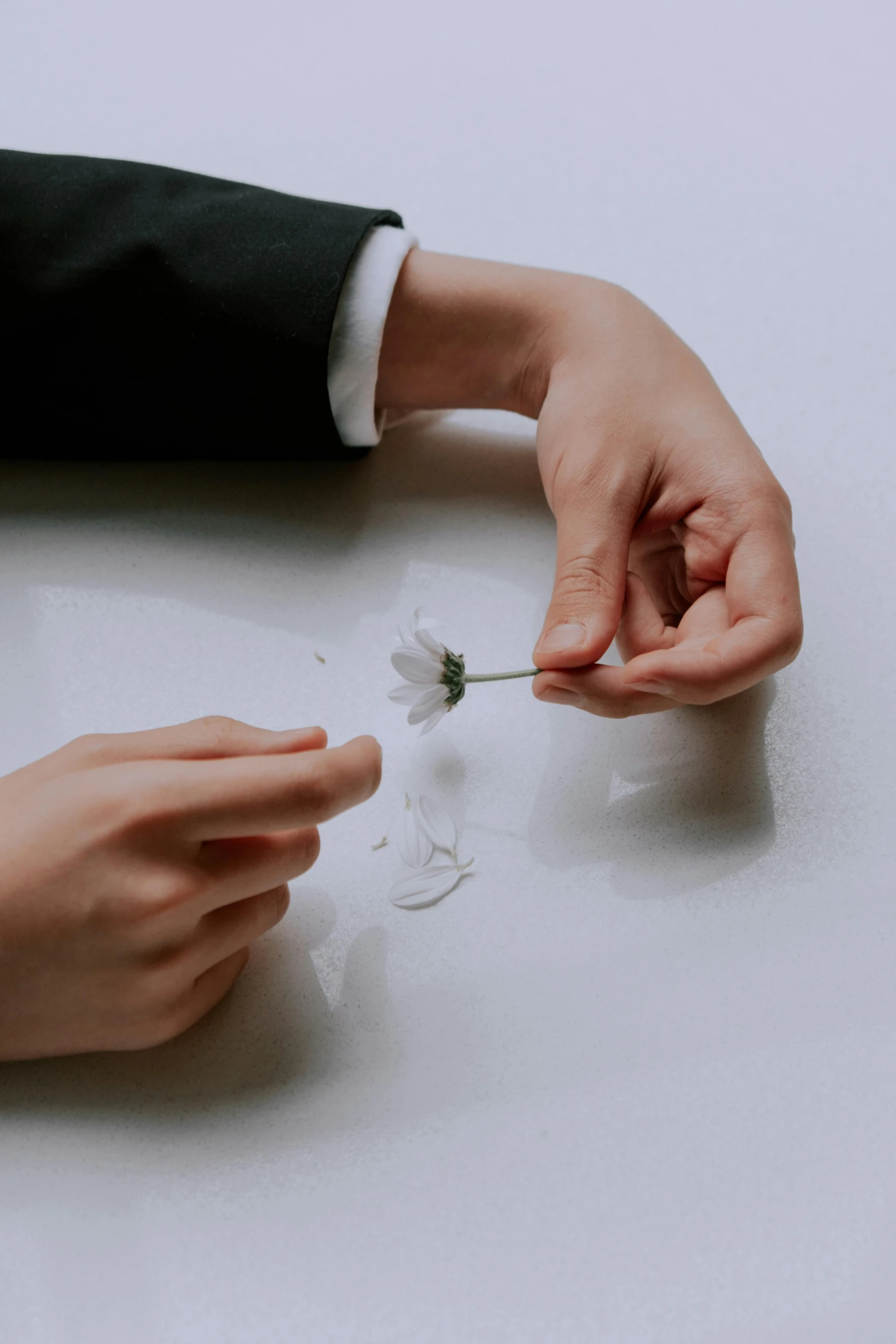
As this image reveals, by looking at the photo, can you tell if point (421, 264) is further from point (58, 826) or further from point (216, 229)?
point (58, 826)

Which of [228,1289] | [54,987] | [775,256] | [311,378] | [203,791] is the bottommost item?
[228,1289]

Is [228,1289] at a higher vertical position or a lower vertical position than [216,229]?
lower

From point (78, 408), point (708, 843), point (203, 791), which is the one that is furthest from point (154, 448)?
point (708, 843)

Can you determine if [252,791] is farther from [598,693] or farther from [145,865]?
[598,693]

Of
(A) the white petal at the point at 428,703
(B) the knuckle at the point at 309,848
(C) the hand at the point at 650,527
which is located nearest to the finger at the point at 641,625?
(C) the hand at the point at 650,527

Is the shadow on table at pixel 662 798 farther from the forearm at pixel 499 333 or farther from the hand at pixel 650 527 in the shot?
the forearm at pixel 499 333

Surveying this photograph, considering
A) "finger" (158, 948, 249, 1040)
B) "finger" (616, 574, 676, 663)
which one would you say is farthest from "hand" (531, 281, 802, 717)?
"finger" (158, 948, 249, 1040)

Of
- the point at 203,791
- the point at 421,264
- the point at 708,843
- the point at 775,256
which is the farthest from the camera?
the point at 775,256
